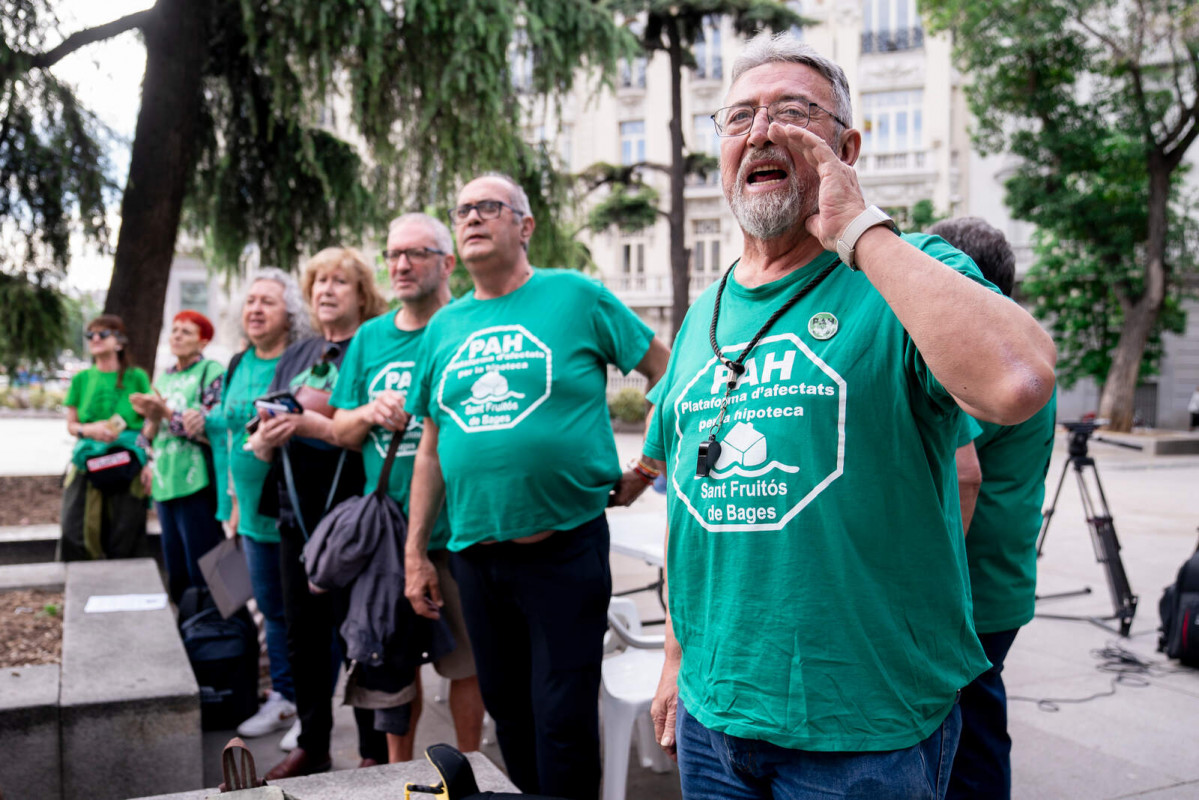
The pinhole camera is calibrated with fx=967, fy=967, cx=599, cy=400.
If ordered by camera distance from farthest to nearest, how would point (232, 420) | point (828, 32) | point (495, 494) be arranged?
point (828, 32) → point (232, 420) → point (495, 494)

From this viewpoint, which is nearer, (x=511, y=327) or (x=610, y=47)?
(x=511, y=327)

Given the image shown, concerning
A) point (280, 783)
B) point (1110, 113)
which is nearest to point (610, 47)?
point (280, 783)

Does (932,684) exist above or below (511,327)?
below

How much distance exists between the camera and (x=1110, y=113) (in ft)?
73.9

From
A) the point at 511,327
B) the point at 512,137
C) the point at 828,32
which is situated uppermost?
the point at 828,32

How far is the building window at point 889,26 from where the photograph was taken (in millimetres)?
34906

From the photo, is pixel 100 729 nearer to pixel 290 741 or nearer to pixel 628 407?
pixel 290 741

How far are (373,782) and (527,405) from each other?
1.09 meters

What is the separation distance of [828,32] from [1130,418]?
1912 centimetres

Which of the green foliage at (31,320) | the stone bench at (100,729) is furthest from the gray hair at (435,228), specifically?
the green foliage at (31,320)

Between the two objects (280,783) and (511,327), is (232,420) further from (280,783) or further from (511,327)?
(280,783)

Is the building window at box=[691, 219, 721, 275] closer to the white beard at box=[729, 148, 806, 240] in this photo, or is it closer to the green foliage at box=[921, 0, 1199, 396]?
the green foliage at box=[921, 0, 1199, 396]

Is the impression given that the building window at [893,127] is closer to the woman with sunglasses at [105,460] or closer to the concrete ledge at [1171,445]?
the concrete ledge at [1171,445]

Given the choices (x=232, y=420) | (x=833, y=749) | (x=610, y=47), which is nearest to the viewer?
(x=833, y=749)
